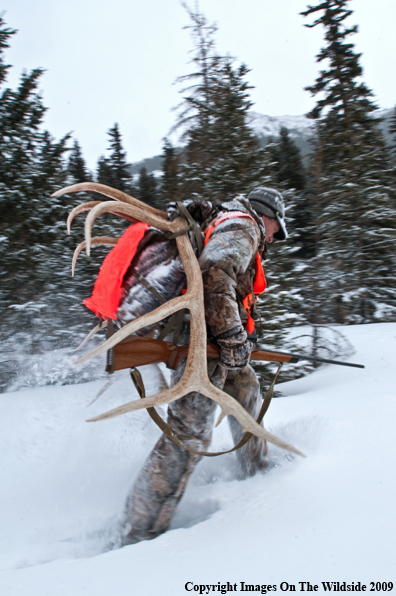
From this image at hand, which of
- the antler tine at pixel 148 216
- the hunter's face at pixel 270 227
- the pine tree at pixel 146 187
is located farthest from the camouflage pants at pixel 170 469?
the pine tree at pixel 146 187

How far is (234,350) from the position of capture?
7.52 feet

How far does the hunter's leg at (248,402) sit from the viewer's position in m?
2.78

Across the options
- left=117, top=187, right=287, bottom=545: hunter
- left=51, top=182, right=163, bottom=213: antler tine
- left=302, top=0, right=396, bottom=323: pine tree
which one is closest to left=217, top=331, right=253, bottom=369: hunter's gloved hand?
left=117, top=187, right=287, bottom=545: hunter

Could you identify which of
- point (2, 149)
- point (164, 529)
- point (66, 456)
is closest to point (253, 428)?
point (164, 529)

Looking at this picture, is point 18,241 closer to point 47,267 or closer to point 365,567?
point 47,267

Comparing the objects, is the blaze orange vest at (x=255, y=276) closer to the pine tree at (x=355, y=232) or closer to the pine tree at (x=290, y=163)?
the pine tree at (x=355, y=232)

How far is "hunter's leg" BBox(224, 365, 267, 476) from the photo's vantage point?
2.78 m

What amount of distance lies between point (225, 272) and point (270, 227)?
2.37 ft

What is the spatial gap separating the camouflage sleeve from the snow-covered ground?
0.96m

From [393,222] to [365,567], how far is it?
412 inches

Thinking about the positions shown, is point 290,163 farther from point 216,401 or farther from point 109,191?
point 216,401

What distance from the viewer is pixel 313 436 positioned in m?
3.00

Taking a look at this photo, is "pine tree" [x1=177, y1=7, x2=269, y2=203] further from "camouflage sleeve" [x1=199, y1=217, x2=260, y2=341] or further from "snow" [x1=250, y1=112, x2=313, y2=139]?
"camouflage sleeve" [x1=199, y1=217, x2=260, y2=341]

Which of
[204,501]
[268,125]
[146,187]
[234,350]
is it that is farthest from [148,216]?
[146,187]
